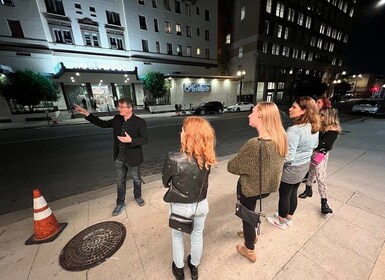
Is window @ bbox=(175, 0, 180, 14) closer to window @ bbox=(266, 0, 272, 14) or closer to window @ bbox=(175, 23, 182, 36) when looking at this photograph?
window @ bbox=(175, 23, 182, 36)

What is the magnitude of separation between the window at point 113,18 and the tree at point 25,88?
12.2 metres

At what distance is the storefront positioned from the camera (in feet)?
62.6

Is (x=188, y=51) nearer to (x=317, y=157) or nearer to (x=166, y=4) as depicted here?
(x=166, y=4)

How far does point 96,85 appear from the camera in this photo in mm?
23078

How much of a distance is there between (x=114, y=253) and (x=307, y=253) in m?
2.61

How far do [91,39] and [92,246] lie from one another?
27.2m

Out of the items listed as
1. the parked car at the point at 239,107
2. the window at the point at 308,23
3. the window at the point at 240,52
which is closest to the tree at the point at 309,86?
the window at the point at 308,23

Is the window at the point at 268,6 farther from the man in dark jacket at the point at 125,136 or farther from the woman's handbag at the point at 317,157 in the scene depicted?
the man in dark jacket at the point at 125,136

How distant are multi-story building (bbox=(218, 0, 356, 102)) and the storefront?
59.8ft

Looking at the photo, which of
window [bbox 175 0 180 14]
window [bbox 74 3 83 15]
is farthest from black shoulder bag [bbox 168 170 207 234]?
window [bbox 175 0 180 14]

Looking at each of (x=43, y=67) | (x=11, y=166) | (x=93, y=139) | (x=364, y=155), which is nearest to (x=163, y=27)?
(x=43, y=67)

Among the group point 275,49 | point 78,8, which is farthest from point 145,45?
point 275,49

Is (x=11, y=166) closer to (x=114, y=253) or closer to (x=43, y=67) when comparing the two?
(x=114, y=253)

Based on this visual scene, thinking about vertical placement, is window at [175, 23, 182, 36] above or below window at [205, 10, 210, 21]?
below
